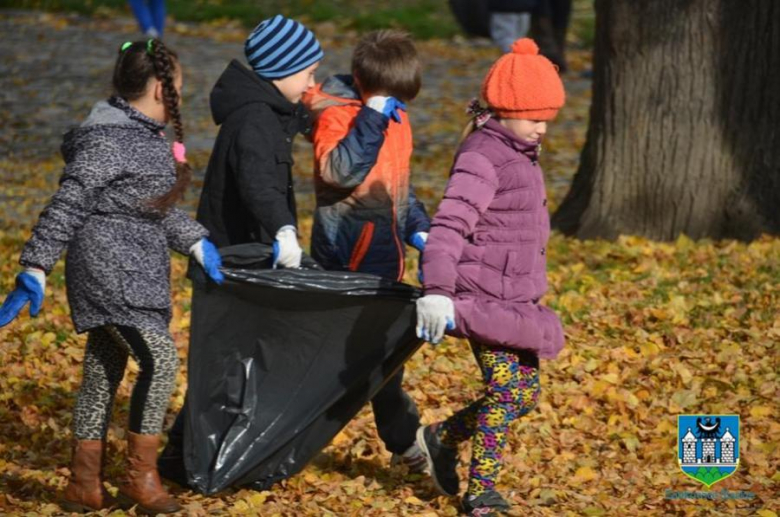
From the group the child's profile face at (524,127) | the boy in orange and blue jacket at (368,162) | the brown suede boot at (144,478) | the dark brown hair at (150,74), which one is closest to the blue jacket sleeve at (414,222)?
the boy in orange and blue jacket at (368,162)

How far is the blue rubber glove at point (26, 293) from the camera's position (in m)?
4.24

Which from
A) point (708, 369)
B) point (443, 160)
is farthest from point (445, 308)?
point (443, 160)

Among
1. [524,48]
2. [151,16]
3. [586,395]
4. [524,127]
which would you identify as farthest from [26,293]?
[151,16]

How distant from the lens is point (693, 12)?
8.04 metres

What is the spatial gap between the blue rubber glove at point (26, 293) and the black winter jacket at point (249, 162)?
0.74 m

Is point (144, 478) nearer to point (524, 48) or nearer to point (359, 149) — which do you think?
point (359, 149)

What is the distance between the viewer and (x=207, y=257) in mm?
4457

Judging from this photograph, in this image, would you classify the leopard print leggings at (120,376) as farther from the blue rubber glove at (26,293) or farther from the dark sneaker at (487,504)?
the dark sneaker at (487,504)

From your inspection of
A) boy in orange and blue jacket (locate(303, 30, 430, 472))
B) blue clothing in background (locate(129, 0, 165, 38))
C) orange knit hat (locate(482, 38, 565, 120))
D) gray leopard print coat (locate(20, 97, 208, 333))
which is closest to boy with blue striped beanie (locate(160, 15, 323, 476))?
boy in orange and blue jacket (locate(303, 30, 430, 472))

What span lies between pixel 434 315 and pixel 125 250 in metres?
1.00

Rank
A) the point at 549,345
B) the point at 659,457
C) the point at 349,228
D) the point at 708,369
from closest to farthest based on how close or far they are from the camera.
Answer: the point at 549,345, the point at 349,228, the point at 659,457, the point at 708,369

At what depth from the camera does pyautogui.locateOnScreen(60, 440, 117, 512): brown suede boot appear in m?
4.55

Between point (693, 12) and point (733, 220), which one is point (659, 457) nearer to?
point (733, 220)

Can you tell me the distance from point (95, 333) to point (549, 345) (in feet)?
4.93
